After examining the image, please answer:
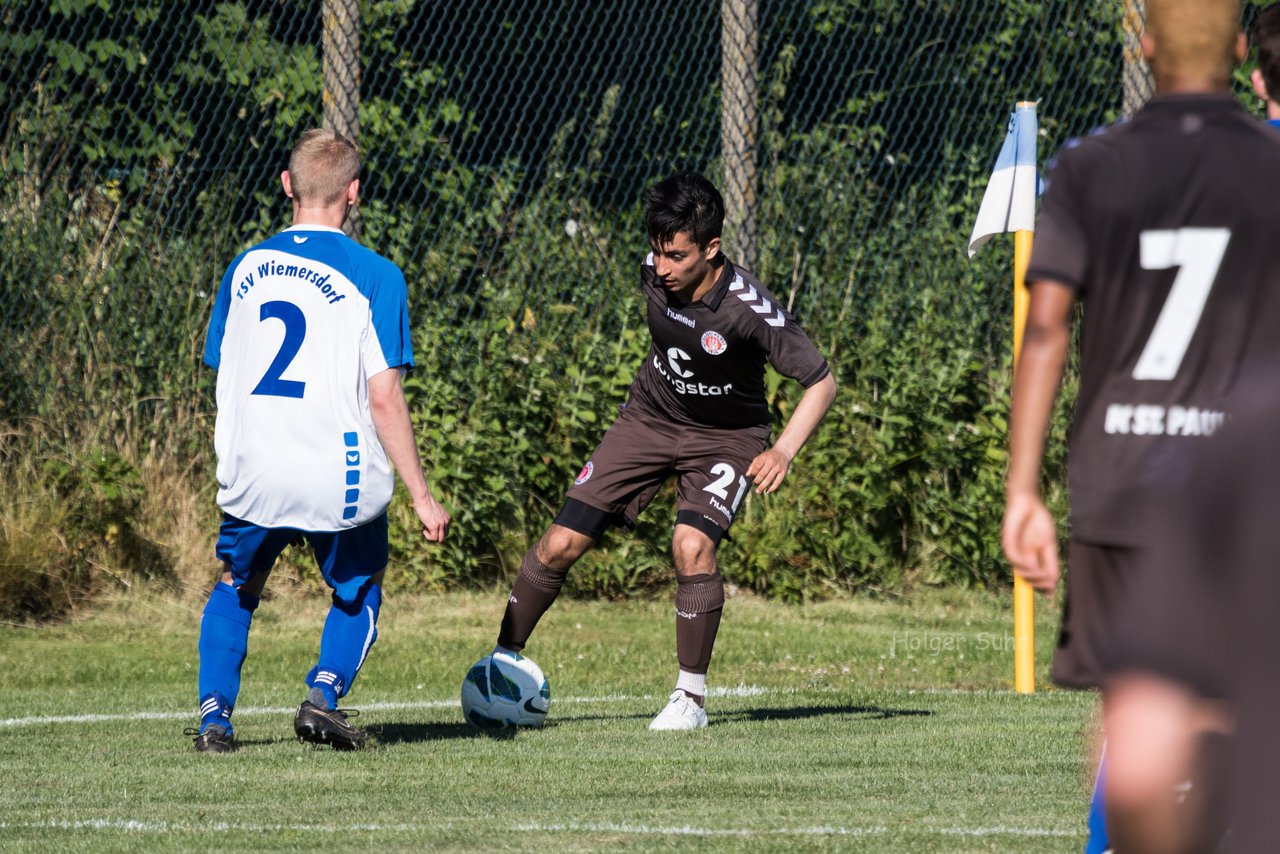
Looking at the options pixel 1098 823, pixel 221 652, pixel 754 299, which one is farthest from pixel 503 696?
pixel 1098 823

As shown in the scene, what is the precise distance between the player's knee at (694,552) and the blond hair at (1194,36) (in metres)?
3.95

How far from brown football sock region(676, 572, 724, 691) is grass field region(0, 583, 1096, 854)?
0.28 meters

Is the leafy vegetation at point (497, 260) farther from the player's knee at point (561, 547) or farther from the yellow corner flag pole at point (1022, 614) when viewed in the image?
the player's knee at point (561, 547)

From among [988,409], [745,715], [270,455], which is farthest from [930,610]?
[270,455]

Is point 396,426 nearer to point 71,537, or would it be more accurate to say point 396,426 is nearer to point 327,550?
point 327,550

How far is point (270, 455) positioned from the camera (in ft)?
19.6

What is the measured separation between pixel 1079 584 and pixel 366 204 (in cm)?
855

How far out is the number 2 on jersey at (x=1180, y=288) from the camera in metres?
3.04

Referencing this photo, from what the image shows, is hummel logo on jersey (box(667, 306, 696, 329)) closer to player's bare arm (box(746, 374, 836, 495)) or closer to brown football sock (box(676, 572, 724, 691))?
player's bare arm (box(746, 374, 836, 495))

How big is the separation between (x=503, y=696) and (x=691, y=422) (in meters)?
1.31

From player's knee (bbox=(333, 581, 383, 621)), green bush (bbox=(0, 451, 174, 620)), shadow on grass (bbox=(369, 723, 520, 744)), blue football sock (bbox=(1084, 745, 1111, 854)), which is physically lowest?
green bush (bbox=(0, 451, 174, 620))

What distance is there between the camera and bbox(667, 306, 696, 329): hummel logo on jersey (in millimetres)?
7070

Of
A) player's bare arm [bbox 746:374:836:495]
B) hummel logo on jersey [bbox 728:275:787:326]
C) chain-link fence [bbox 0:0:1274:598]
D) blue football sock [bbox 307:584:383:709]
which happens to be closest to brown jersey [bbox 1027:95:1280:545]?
player's bare arm [bbox 746:374:836:495]

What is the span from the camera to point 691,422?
7.30 m
